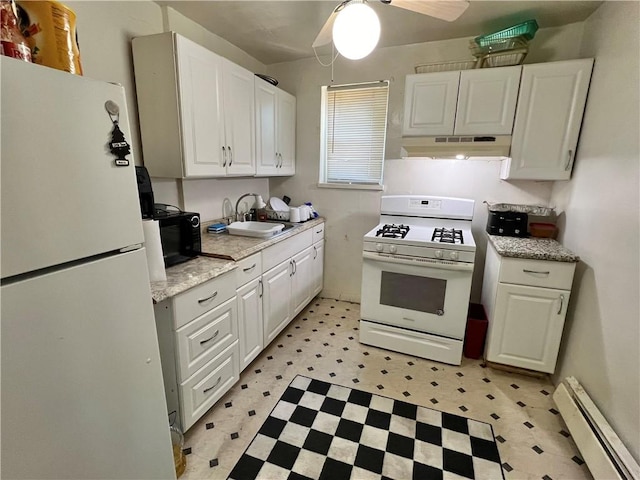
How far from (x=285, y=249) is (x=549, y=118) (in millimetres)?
2125

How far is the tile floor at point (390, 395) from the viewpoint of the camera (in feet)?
5.01

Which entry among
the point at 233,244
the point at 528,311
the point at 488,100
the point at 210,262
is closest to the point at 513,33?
the point at 488,100

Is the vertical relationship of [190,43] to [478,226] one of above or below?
above

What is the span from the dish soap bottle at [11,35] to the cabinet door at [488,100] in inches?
94.2

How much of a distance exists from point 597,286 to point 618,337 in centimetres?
33

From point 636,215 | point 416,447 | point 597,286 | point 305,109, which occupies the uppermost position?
point 305,109

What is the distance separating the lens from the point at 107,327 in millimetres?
925

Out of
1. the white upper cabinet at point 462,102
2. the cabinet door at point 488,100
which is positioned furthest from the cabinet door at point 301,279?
the cabinet door at point 488,100

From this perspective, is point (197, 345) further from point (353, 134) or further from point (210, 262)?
point (353, 134)

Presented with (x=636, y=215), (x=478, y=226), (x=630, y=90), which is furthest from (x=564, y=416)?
(x=630, y=90)

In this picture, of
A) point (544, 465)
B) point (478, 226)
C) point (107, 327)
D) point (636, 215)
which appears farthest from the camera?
point (478, 226)

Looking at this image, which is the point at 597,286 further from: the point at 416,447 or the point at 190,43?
the point at 190,43

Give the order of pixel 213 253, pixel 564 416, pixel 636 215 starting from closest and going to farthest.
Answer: pixel 636 215 → pixel 564 416 → pixel 213 253

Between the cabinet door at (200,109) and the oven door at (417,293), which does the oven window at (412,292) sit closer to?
the oven door at (417,293)
